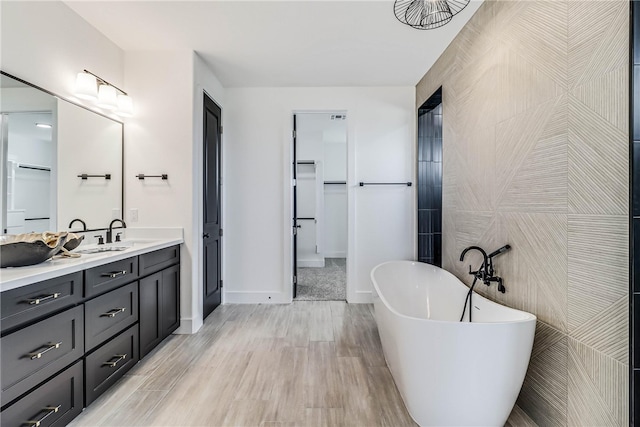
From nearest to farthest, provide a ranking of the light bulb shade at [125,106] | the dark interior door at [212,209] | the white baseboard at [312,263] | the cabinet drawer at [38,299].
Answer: the cabinet drawer at [38,299] → the light bulb shade at [125,106] → the dark interior door at [212,209] → the white baseboard at [312,263]

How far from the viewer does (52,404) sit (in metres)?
1.43

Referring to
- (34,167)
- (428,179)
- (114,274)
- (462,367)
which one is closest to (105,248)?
(114,274)

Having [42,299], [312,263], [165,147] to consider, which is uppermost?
[165,147]

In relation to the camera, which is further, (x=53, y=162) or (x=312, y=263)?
(x=312, y=263)

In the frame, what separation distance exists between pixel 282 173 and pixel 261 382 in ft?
7.67

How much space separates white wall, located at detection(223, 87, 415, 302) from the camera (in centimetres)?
364

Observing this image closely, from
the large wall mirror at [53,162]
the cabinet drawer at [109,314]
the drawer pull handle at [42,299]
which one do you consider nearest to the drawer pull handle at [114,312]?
the cabinet drawer at [109,314]

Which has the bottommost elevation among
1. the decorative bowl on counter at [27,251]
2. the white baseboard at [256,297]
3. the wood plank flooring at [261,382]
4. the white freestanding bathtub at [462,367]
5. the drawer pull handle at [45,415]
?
the wood plank flooring at [261,382]

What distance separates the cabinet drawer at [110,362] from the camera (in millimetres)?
1675

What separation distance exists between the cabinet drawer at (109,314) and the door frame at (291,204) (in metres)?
1.79

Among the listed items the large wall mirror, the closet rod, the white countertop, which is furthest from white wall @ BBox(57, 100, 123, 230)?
the white countertop

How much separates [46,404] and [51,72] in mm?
2092

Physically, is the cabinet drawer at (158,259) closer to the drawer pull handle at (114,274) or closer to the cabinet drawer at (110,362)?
the drawer pull handle at (114,274)

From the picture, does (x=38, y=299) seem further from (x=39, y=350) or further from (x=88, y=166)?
(x=88, y=166)
